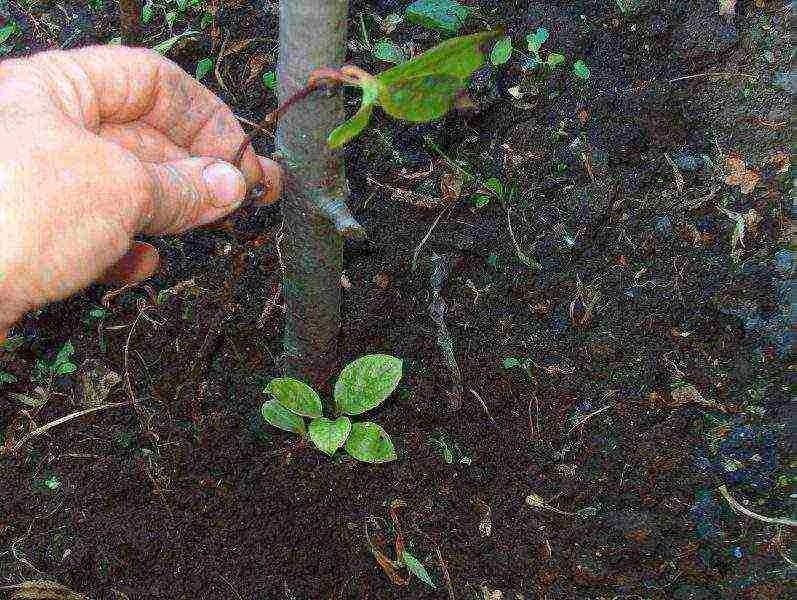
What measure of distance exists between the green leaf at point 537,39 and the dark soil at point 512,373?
0.07 feet

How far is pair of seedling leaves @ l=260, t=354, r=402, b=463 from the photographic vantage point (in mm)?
1100

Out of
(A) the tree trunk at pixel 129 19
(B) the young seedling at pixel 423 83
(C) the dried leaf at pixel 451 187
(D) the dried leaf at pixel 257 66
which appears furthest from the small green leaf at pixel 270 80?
(B) the young seedling at pixel 423 83

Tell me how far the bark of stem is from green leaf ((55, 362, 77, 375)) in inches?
18.0

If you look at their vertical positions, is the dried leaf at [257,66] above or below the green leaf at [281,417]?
above

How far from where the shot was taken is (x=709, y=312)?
1216 mm

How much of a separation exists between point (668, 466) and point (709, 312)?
29cm

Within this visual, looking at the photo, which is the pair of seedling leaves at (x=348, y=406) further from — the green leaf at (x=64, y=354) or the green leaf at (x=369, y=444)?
the green leaf at (x=64, y=354)

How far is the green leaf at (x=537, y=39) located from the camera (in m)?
1.46

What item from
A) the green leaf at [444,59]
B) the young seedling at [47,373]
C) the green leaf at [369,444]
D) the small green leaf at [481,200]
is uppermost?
the green leaf at [444,59]

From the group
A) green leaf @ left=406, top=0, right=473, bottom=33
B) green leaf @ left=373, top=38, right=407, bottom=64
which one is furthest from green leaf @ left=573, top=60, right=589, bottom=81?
green leaf @ left=373, top=38, right=407, bottom=64

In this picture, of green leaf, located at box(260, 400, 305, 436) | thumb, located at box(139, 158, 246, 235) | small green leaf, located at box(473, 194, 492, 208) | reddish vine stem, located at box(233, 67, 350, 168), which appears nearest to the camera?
reddish vine stem, located at box(233, 67, 350, 168)

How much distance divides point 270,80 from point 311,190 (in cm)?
76

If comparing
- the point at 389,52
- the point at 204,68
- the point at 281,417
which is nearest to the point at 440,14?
the point at 389,52

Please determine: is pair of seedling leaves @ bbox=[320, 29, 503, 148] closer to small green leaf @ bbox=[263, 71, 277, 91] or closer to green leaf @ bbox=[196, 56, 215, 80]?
small green leaf @ bbox=[263, 71, 277, 91]
